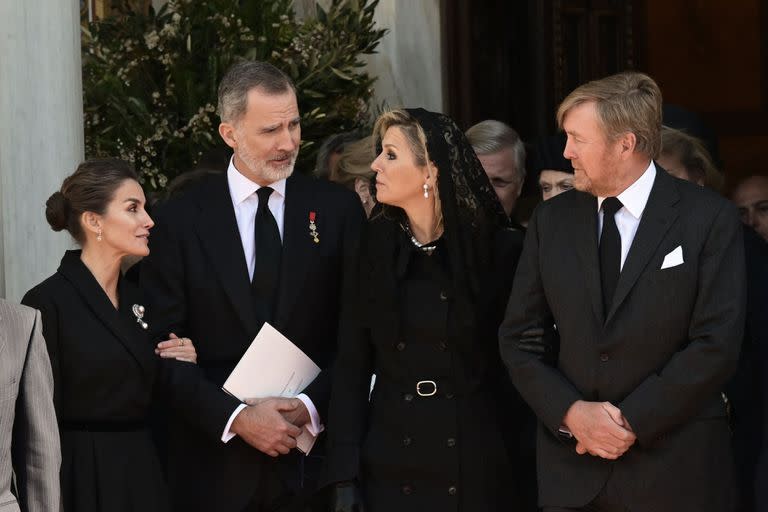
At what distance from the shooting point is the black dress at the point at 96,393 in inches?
204

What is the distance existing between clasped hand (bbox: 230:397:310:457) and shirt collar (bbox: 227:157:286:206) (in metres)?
0.74

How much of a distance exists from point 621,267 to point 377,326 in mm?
859

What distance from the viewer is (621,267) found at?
4.89 m

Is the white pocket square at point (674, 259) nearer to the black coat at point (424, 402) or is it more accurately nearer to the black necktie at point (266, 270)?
the black coat at point (424, 402)

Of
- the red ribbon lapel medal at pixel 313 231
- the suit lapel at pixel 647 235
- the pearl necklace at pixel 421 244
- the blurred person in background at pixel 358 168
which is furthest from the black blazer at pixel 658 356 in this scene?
the blurred person in background at pixel 358 168

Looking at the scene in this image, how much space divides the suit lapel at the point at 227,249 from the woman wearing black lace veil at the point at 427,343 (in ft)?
1.25

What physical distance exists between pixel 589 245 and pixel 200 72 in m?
3.01

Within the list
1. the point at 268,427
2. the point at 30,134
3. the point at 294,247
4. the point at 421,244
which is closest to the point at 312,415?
the point at 268,427

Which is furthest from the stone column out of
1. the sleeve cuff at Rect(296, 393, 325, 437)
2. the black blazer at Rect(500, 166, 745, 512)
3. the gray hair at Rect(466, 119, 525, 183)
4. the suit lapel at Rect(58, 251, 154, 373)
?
the black blazer at Rect(500, 166, 745, 512)

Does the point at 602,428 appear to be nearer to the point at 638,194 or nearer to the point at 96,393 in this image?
the point at 638,194

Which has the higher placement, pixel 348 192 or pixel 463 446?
pixel 348 192

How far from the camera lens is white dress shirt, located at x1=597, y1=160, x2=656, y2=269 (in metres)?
4.94

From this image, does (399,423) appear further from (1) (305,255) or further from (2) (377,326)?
(1) (305,255)

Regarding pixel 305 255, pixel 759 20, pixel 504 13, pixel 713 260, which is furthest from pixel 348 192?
pixel 759 20
